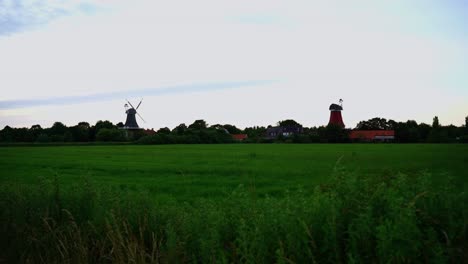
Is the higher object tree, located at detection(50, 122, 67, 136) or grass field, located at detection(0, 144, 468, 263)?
tree, located at detection(50, 122, 67, 136)

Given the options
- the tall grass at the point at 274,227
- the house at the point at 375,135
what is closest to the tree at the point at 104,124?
the house at the point at 375,135

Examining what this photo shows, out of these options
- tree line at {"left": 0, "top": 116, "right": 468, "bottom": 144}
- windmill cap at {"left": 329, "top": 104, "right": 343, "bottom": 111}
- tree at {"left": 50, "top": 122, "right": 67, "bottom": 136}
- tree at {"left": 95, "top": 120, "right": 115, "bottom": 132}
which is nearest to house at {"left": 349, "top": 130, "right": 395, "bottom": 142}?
tree line at {"left": 0, "top": 116, "right": 468, "bottom": 144}

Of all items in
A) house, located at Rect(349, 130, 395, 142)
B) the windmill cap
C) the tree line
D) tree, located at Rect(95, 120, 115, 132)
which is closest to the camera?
the tree line

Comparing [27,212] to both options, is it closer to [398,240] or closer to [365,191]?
[365,191]

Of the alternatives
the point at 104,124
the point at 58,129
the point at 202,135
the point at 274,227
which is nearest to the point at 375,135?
the point at 202,135

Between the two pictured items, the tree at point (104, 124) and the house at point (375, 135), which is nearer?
the house at point (375, 135)

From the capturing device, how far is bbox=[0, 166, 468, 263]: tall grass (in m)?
5.30

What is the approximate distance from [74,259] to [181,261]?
8.80ft

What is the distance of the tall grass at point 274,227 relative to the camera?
17.4ft

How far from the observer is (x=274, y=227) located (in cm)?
647

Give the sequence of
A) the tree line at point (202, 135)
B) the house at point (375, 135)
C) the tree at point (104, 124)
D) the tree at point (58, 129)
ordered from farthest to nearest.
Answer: the tree at point (104, 124)
the house at point (375, 135)
the tree at point (58, 129)
the tree line at point (202, 135)

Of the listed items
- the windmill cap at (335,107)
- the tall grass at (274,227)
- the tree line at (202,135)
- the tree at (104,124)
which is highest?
the windmill cap at (335,107)

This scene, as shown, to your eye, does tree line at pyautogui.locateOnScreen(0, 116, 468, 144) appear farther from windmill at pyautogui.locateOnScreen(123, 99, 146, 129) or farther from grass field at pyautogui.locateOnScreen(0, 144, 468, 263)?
grass field at pyautogui.locateOnScreen(0, 144, 468, 263)

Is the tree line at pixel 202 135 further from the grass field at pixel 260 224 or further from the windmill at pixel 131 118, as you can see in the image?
the grass field at pixel 260 224
